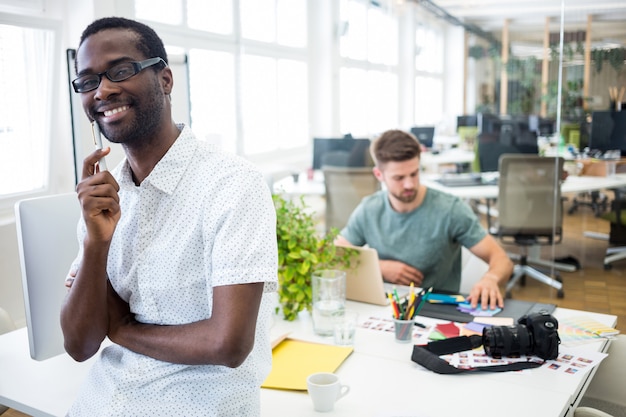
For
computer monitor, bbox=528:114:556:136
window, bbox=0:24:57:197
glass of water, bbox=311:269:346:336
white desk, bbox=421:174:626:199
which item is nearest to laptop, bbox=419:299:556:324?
glass of water, bbox=311:269:346:336

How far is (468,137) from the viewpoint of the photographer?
480 cm

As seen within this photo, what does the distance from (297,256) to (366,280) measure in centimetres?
34

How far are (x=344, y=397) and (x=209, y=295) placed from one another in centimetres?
48

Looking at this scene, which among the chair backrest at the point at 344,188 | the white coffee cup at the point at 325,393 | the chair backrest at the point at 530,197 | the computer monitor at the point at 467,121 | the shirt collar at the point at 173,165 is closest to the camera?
the shirt collar at the point at 173,165

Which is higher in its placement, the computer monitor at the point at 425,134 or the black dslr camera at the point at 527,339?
the computer monitor at the point at 425,134

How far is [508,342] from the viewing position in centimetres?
172

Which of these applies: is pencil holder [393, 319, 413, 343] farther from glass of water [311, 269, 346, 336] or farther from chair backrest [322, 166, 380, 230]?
chair backrest [322, 166, 380, 230]

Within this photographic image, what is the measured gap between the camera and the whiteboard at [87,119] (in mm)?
3162

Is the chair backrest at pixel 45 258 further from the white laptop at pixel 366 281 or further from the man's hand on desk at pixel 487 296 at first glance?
the man's hand on desk at pixel 487 296

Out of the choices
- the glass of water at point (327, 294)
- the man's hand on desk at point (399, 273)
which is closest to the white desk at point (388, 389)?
the glass of water at point (327, 294)

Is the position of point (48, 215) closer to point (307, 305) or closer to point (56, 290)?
point (56, 290)

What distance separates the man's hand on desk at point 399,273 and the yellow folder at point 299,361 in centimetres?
73

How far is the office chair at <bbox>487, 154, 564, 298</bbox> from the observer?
14.3ft

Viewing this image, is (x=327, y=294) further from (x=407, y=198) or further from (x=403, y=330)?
(x=407, y=198)
